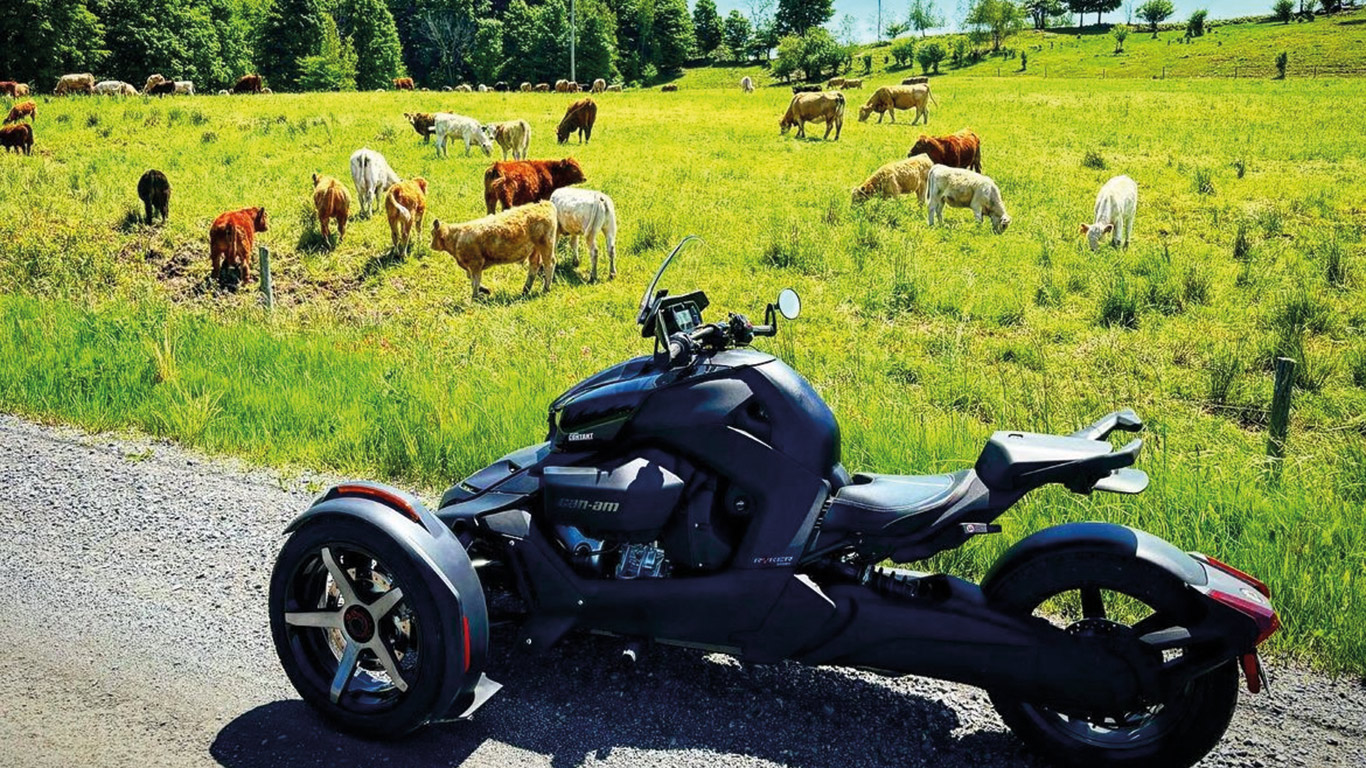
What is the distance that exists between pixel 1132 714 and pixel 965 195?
16.9m

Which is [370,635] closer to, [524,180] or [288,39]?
[524,180]

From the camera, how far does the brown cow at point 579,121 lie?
29.2m

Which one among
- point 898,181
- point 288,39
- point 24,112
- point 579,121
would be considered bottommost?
point 898,181

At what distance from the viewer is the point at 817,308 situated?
44.0ft

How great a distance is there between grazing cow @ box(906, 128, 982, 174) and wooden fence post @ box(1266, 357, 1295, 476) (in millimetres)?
18354

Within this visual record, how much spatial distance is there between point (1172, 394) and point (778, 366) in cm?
784

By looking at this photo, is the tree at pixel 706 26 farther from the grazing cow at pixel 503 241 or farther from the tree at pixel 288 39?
the grazing cow at pixel 503 241

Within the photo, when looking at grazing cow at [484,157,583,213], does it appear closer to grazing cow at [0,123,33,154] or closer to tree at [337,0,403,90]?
grazing cow at [0,123,33,154]

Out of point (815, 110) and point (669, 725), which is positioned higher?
point (815, 110)

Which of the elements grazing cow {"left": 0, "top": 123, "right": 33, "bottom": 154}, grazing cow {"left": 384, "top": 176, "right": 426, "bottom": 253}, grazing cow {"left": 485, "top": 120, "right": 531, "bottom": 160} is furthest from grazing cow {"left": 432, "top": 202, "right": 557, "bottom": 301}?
grazing cow {"left": 0, "top": 123, "right": 33, "bottom": 154}

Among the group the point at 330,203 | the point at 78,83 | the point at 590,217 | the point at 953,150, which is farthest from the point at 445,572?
the point at 78,83

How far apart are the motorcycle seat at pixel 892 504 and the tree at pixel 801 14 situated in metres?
128

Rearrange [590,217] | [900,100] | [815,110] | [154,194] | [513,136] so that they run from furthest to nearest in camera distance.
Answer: [900,100] < [815,110] < [513,136] < [154,194] < [590,217]

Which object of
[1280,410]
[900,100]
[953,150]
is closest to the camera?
[1280,410]
